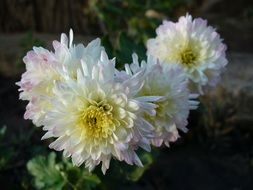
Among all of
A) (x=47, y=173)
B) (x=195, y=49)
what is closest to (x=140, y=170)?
(x=47, y=173)

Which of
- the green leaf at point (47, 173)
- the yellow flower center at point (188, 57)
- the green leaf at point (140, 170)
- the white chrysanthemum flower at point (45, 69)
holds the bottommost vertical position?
the green leaf at point (140, 170)

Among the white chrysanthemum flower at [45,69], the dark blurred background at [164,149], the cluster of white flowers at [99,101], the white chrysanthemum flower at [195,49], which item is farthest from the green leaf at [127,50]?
the white chrysanthemum flower at [45,69]

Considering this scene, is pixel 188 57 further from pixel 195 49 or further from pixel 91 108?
pixel 91 108

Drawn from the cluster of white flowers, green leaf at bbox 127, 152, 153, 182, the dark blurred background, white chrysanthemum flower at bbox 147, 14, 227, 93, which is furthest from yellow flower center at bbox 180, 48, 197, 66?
green leaf at bbox 127, 152, 153, 182

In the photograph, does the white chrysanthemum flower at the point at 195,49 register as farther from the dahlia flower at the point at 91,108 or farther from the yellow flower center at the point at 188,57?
the dahlia flower at the point at 91,108

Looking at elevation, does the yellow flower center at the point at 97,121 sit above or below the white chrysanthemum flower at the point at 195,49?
below

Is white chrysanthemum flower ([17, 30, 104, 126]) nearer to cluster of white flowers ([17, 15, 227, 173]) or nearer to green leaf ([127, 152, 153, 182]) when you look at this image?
cluster of white flowers ([17, 15, 227, 173])

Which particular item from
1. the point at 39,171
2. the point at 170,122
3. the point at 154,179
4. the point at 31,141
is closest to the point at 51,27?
the point at 31,141

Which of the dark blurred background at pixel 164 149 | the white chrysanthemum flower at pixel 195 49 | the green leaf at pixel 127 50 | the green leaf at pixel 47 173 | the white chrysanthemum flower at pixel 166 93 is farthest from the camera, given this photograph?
the dark blurred background at pixel 164 149

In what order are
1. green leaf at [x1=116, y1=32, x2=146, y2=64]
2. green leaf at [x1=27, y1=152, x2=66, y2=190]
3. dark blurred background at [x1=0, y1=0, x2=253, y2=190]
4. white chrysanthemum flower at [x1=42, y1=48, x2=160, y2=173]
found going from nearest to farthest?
white chrysanthemum flower at [x1=42, y1=48, x2=160, y2=173] → green leaf at [x1=116, y1=32, x2=146, y2=64] → green leaf at [x1=27, y1=152, x2=66, y2=190] → dark blurred background at [x1=0, y1=0, x2=253, y2=190]
